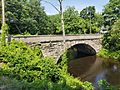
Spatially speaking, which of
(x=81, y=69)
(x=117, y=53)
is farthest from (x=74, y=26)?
(x=81, y=69)

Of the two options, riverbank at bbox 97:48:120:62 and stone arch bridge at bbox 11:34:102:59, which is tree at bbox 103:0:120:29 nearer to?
riverbank at bbox 97:48:120:62

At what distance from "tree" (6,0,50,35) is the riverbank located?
16.8 m

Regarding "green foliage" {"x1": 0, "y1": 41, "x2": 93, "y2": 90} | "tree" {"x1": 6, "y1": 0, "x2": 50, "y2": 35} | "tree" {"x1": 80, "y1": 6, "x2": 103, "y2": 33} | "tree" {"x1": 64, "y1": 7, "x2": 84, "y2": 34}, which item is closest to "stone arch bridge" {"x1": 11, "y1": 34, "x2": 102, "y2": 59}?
"green foliage" {"x1": 0, "y1": 41, "x2": 93, "y2": 90}

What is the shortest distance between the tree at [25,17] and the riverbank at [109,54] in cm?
1679

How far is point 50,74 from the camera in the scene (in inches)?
682

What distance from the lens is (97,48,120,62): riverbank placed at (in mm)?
40156

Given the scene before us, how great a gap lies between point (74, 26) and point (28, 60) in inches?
1727

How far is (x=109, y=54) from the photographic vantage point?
138 feet

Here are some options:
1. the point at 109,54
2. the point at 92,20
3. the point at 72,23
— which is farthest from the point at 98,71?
the point at 92,20

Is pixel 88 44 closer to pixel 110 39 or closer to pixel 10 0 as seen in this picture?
pixel 110 39

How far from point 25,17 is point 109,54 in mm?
19964

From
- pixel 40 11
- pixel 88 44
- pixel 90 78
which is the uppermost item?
pixel 40 11

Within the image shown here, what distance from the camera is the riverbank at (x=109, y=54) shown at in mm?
40156

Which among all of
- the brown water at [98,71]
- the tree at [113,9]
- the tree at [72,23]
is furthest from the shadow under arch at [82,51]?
the tree at [113,9]
